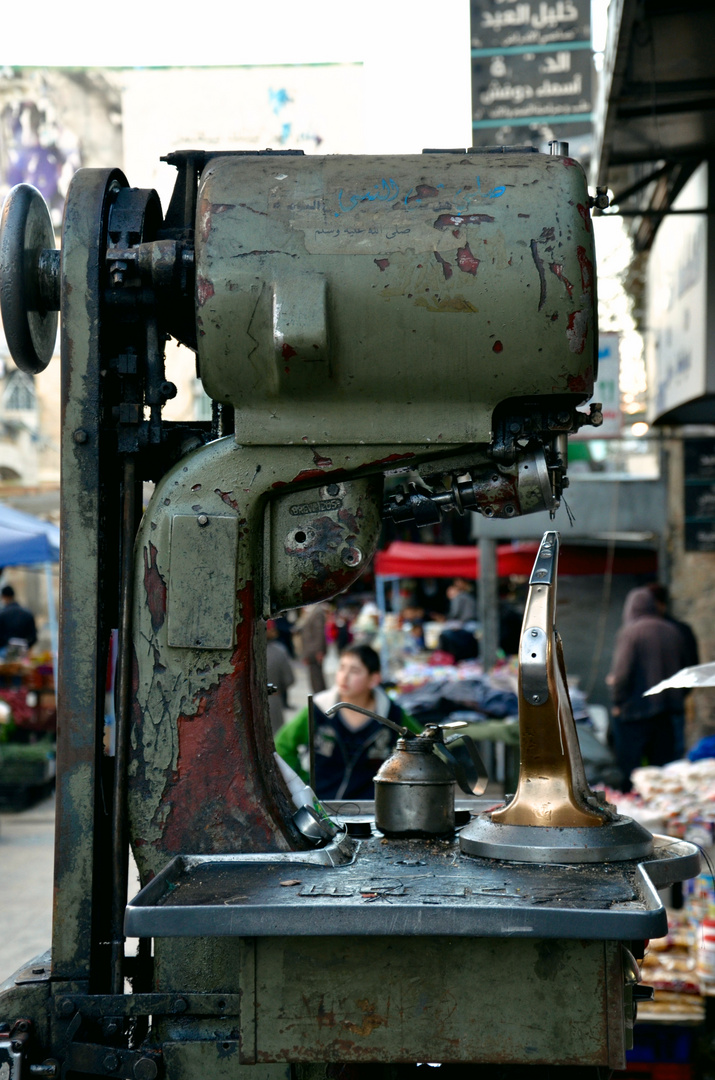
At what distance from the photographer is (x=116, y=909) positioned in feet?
7.73

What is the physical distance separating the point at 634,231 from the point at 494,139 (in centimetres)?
440

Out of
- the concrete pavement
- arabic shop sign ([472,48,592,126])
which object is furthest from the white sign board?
the concrete pavement

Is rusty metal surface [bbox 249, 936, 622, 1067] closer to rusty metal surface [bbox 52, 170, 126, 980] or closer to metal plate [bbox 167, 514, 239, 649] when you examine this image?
rusty metal surface [bbox 52, 170, 126, 980]

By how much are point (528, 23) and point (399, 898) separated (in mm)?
6051

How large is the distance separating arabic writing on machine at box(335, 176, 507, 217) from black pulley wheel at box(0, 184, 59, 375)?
73 centimetres

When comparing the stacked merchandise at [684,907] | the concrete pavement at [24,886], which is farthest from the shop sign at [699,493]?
the concrete pavement at [24,886]

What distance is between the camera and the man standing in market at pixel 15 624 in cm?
1374

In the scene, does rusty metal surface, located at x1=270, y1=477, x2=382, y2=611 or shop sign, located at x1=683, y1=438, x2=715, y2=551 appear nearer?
rusty metal surface, located at x1=270, y1=477, x2=382, y2=611

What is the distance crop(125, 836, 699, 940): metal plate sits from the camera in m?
1.84

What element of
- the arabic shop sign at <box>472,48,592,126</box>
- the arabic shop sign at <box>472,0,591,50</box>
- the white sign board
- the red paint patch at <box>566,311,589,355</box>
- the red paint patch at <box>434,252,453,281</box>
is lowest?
the red paint patch at <box>566,311,589,355</box>

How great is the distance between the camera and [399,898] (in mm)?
1974

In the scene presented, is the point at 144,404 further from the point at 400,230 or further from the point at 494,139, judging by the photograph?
the point at 494,139

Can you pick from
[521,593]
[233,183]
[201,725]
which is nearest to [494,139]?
[233,183]

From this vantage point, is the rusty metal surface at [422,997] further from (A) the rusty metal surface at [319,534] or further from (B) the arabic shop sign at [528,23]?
(B) the arabic shop sign at [528,23]
